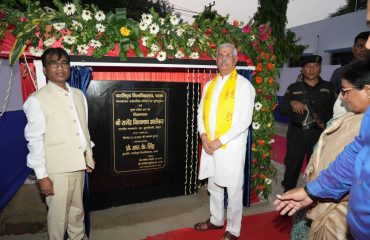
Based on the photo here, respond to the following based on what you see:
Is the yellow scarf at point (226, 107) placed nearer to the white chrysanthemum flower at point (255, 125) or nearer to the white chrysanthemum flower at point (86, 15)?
the white chrysanthemum flower at point (255, 125)

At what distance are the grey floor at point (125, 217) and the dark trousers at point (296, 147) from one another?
623 millimetres

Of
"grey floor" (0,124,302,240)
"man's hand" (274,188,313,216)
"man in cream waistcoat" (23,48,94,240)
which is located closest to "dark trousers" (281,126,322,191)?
"grey floor" (0,124,302,240)

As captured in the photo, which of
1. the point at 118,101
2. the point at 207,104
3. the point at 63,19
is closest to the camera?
the point at 63,19

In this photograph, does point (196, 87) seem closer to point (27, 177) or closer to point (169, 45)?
point (169, 45)

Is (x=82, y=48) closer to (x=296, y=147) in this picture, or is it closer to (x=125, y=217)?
(x=125, y=217)

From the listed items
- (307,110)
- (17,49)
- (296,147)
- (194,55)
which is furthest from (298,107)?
(17,49)

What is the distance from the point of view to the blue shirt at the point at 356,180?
3.55ft

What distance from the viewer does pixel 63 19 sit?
2.84 m

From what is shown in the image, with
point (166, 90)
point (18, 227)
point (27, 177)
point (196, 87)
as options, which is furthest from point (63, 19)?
point (27, 177)

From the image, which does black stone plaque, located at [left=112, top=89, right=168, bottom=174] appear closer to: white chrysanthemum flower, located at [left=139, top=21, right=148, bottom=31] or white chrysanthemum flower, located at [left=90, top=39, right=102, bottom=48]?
white chrysanthemum flower, located at [left=90, top=39, right=102, bottom=48]

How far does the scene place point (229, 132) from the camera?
9.14 feet

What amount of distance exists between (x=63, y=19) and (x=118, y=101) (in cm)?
119

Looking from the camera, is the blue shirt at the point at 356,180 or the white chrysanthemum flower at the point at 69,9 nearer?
the blue shirt at the point at 356,180

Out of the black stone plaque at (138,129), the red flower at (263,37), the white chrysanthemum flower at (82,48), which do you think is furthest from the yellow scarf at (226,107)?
the white chrysanthemum flower at (82,48)
